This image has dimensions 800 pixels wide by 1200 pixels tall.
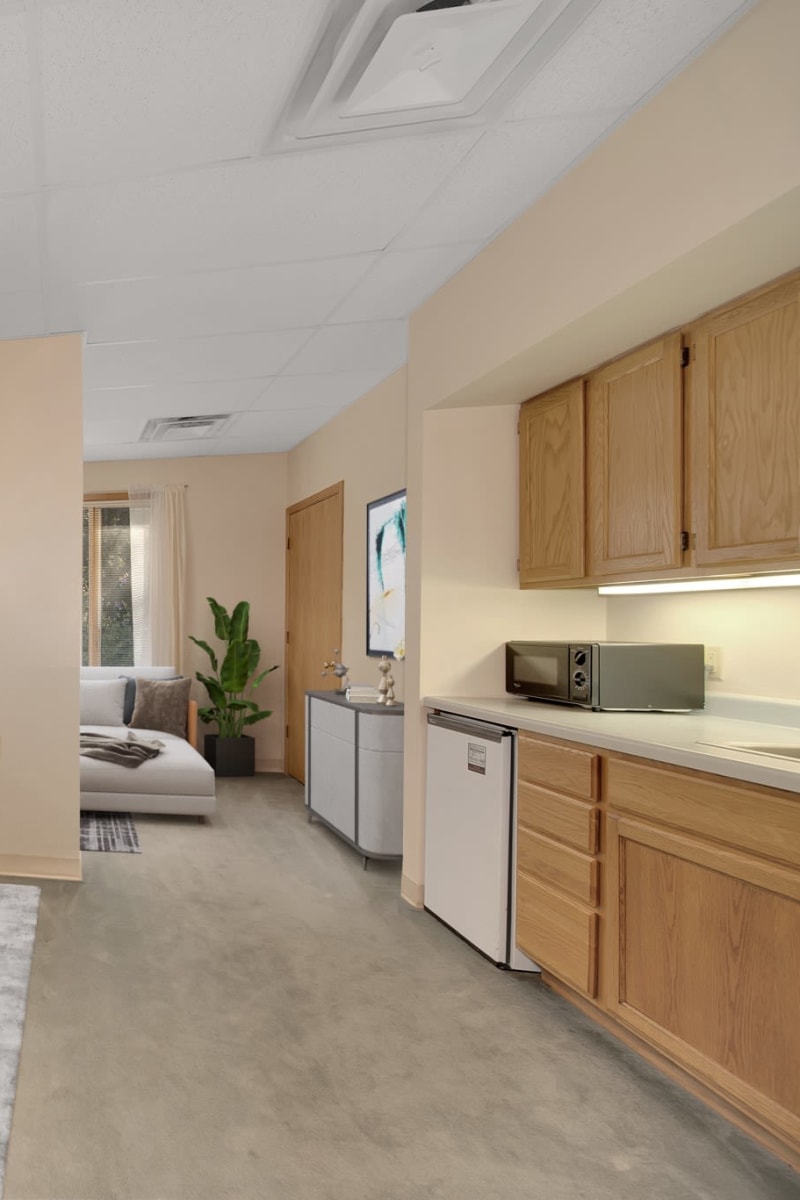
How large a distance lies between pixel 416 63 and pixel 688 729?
6.23 feet

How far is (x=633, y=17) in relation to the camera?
6.62ft

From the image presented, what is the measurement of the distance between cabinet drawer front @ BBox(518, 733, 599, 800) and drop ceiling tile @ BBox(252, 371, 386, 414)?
2.78 meters

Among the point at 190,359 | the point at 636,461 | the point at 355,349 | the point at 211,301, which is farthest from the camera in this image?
the point at 190,359

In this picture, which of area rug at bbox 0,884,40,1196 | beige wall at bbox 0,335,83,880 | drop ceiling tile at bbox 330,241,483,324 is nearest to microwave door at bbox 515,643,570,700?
drop ceiling tile at bbox 330,241,483,324

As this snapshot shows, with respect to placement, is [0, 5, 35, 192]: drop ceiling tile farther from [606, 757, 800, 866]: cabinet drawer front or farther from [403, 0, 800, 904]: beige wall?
[606, 757, 800, 866]: cabinet drawer front

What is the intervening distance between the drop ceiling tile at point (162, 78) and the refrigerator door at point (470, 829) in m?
2.05

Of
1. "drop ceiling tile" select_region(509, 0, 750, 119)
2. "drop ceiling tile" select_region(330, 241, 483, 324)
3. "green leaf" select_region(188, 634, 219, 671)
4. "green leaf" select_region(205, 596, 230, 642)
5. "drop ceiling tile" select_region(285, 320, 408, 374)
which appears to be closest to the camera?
"drop ceiling tile" select_region(509, 0, 750, 119)

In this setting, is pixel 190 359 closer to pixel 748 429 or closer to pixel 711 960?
pixel 748 429

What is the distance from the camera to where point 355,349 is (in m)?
4.60

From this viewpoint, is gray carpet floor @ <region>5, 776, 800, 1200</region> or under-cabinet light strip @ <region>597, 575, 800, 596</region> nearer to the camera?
gray carpet floor @ <region>5, 776, 800, 1200</region>

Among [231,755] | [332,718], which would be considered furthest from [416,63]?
[231,755]

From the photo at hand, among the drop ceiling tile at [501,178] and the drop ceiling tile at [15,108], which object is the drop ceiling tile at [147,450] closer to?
the drop ceiling tile at [501,178]

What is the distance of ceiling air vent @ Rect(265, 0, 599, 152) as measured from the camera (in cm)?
201

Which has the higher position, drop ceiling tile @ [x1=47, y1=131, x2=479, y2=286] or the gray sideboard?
drop ceiling tile @ [x1=47, y1=131, x2=479, y2=286]
